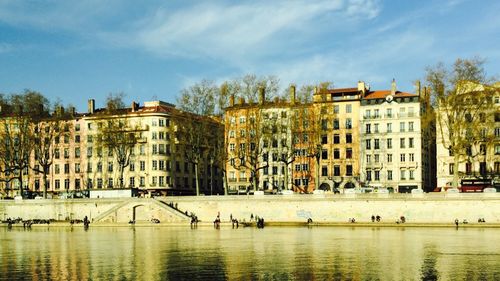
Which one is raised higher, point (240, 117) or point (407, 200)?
point (240, 117)

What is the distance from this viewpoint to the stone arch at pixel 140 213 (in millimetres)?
97188

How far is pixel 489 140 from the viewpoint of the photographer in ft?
296

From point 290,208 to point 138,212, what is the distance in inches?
834

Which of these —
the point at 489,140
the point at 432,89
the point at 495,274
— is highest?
the point at 432,89

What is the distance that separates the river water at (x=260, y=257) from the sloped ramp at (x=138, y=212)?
88.3 feet

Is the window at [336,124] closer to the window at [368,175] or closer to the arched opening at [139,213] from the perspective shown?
the window at [368,175]

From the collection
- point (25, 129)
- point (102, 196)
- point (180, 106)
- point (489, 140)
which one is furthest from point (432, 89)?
point (25, 129)

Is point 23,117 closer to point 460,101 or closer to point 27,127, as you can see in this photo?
point 27,127

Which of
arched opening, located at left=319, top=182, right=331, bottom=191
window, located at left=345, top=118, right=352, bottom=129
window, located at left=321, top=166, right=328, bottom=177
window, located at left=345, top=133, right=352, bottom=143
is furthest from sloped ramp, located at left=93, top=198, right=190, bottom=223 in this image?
window, located at left=345, top=118, right=352, bottom=129

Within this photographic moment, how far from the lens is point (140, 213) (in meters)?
97.7

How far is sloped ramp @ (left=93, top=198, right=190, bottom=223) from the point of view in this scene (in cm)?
9569

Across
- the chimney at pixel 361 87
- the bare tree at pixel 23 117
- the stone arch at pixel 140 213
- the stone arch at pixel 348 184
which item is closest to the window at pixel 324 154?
the stone arch at pixel 348 184

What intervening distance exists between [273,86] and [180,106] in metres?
13.2

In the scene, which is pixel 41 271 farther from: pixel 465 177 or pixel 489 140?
pixel 465 177
